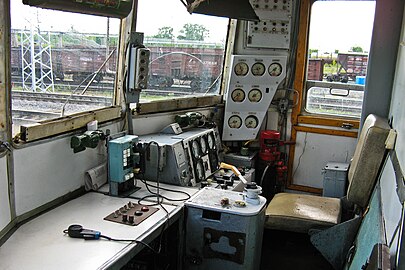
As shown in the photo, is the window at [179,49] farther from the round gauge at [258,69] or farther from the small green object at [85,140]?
the small green object at [85,140]

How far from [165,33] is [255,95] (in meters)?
1.22

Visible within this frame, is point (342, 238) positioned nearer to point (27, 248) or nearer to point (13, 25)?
point (27, 248)

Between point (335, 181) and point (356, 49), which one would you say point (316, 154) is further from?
point (356, 49)

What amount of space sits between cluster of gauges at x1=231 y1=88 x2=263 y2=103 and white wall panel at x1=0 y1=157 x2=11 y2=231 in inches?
102

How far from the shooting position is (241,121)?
14.0 feet

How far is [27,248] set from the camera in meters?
1.95

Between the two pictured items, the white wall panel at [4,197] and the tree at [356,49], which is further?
the tree at [356,49]

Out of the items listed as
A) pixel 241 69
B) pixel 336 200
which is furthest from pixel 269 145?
pixel 336 200

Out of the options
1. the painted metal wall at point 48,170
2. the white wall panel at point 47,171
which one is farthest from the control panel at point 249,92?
the white wall panel at point 47,171

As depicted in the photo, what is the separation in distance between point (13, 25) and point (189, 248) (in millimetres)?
1644

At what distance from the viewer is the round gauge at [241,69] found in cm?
415

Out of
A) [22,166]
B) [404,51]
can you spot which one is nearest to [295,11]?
[404,51]

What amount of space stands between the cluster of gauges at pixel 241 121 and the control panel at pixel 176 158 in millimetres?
923

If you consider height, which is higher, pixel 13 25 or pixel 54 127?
pixel 13 25
